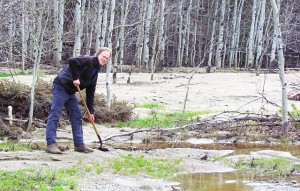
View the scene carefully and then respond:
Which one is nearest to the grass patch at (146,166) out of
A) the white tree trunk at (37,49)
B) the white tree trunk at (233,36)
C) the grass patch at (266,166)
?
the grass patch at (266,166)

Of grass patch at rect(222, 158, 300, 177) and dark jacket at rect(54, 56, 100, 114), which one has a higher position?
dark jacket at rect(54, 56, 100, 114)

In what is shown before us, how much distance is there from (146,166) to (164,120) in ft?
23.2

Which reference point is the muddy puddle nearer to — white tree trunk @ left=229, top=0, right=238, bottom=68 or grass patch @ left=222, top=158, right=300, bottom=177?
grass patch @ left=222, top=158, right=300, bottom=177

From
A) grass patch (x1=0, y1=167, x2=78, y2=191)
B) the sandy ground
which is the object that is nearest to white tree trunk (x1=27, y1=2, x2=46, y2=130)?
the sandy ground

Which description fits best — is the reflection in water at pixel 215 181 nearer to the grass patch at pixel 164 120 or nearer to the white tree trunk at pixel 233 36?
→ the grass patch at pixel 164 120

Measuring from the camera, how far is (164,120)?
17.0 meters

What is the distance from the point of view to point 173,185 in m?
8.65

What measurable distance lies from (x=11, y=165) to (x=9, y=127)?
6.07 m

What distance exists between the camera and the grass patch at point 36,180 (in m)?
7.34

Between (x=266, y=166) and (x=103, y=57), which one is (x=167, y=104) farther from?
(x=103, y=57)

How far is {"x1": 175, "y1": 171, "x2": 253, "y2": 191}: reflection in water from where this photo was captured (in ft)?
28.2

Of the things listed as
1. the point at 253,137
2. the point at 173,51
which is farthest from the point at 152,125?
the point at 173,51

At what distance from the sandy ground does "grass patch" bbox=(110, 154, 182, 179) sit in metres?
0.27

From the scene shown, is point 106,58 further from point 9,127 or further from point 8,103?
point 8,103
